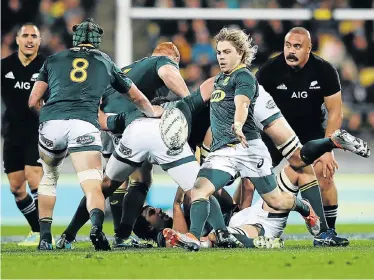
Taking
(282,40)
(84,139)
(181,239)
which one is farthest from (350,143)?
(282,40)

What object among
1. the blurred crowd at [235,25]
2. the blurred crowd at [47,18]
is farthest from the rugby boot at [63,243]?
the blurred crowd at [47,18]

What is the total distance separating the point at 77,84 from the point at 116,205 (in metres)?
1.53

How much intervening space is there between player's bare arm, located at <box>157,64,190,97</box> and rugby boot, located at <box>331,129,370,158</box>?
143 centimetres

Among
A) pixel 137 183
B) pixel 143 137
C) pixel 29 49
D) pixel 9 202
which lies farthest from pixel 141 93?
pixel 9 202

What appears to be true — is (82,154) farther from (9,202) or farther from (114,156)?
(9,202)

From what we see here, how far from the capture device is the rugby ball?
8.78 m

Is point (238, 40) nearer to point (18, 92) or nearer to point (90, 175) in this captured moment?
point (90, 175)

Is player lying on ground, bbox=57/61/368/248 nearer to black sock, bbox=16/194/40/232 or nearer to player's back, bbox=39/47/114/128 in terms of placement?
player's back, bbox=39/47/114/128

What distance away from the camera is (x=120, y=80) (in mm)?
9125

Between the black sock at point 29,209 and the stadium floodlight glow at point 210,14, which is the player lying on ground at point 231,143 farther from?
the stadium floodlight glow at point 210,14

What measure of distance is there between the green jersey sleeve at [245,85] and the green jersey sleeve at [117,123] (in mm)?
1380

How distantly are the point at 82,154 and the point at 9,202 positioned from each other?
680cm

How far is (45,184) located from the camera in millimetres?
9469

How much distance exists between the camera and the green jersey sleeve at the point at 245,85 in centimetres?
838
